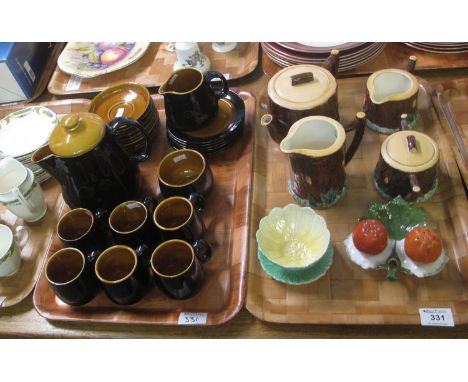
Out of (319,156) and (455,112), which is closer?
(319,156)

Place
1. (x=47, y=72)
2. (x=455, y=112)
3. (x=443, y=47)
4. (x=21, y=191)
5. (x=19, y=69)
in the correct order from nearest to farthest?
(x=21, y=191)
(x=455, y=112)
(x=443, y=47)
(x=19, y=69)
(x=47, y=72)

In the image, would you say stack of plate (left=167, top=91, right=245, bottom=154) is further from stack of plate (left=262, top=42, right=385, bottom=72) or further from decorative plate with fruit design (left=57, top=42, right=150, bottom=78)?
decorative plate with fruit design (left=57, top=42, right=150, bottom=78)

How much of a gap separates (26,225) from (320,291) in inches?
27.4

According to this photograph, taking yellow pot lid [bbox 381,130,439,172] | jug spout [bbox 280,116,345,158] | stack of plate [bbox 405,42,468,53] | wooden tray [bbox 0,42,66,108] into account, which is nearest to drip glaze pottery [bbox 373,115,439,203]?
yellow pot lid [bbox 381,130,439,172]

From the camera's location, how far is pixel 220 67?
1324 mm

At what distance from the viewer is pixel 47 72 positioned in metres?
1.42

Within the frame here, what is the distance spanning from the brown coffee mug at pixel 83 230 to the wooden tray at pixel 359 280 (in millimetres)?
321

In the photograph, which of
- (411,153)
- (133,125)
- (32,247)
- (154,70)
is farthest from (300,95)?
(32,247)

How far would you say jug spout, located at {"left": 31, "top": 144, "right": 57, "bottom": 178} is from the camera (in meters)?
0.86

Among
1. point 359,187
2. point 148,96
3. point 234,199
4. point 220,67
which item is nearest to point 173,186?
point 234,199

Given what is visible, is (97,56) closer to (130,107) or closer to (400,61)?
(130,107)

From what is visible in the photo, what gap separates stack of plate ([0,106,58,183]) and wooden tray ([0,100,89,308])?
0.25 ft

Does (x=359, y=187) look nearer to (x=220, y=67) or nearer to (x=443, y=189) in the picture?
(x=443, y=189)

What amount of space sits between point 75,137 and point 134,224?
216 millimetres
